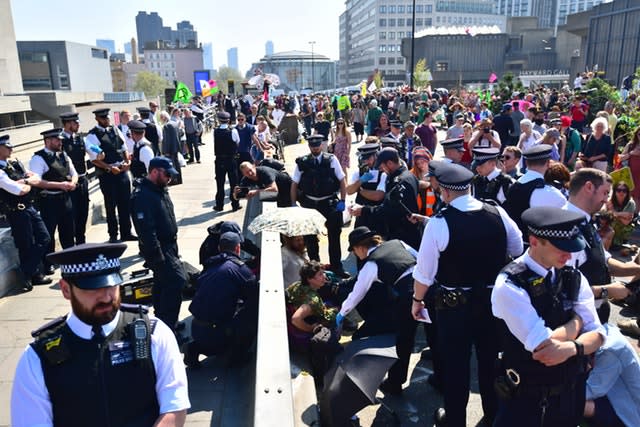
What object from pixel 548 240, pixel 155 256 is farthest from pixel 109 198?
pixel 548 240

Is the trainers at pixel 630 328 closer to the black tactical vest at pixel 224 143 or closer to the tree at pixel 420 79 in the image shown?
the black tactical vest at pixel 224 143

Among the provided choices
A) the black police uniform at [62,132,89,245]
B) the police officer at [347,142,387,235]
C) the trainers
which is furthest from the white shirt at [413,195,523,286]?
the black police uniform at [62,132,89,245]

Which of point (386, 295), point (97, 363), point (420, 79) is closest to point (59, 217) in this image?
point (386, 295)

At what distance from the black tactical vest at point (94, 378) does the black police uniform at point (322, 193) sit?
487cm

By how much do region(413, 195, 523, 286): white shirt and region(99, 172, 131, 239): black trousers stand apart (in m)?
6.30

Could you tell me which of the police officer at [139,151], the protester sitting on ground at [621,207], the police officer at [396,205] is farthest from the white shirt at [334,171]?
the protester sitting on ground at [621,207]

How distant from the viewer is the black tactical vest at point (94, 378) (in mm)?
2326

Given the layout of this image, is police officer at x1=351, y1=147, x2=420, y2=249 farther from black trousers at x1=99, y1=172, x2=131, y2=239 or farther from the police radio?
black trousers at x1=99, y1=172, x2=131, y2=239

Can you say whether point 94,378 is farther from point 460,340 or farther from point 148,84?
point 148,84

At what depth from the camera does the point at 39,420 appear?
229 centimetres

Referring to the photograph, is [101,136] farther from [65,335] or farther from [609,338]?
[609,338]

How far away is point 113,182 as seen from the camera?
8586 millimetres

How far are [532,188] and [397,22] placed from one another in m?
131

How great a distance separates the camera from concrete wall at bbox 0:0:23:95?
150 feet
